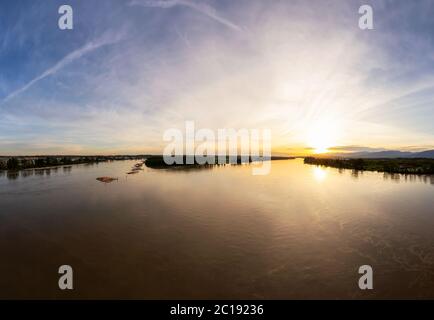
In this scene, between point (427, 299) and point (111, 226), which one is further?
point (111, 226)

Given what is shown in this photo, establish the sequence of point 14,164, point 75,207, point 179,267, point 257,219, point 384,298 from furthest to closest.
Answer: point 14,164, point 75,207, point 257,219, point 179,267, point 384,298

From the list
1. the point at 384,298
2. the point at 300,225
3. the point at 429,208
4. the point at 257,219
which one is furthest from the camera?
the point at 429,208
